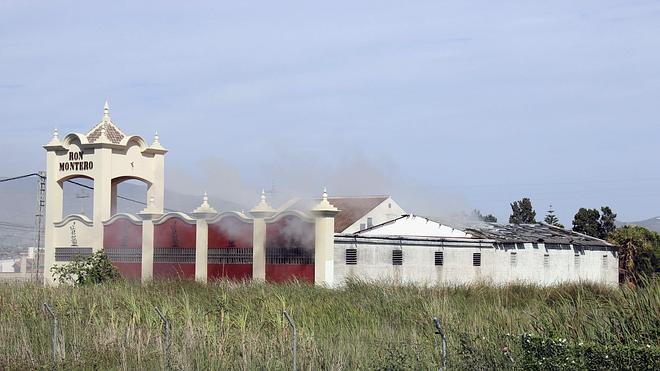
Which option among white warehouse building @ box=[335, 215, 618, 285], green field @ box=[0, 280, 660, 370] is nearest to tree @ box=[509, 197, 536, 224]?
white warehouse building @ box=[335, 215, 618, 285]

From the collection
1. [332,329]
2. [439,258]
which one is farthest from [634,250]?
[332,329]

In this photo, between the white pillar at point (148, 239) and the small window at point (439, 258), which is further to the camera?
the white pillar at point (148, 239)

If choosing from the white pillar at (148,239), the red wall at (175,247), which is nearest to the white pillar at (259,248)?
the red wall at (175,247)

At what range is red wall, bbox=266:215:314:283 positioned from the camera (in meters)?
37.8

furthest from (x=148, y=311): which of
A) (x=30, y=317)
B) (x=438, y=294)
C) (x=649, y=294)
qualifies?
(x=649, y=294)

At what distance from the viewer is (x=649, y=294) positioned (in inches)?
713

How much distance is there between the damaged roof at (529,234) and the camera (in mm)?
46344

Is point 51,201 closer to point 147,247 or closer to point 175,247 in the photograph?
point 147,247

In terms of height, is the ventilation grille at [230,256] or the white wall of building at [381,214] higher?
the white wall of building at [381,214]

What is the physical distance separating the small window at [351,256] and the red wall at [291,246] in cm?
177

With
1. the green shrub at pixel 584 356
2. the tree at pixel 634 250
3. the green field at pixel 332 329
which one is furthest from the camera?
the tree at pixel 634 250

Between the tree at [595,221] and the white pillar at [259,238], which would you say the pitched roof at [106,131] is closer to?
the white pillar at [259,238]

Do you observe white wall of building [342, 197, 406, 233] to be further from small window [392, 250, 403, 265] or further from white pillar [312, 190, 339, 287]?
white pillar [312, 190, 339, 287]

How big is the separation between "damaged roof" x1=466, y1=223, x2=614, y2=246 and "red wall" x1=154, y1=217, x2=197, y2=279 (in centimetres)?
1322
